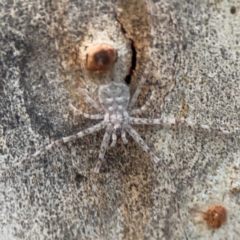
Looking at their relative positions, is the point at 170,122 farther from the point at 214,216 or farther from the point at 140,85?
the point at 214,216

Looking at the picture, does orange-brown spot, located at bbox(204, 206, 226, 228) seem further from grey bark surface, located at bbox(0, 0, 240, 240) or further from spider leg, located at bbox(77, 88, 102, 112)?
spider leg, located at bbox(77, 88, 102, 112)

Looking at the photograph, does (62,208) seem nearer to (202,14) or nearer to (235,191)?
(235,191)

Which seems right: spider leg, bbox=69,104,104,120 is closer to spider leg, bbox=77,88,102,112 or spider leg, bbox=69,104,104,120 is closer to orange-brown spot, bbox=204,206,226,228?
spider leg, bbox=77,88,102,112

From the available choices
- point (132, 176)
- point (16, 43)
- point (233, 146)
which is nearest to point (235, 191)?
point (233, 146)

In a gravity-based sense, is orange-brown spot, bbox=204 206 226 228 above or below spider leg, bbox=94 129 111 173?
below

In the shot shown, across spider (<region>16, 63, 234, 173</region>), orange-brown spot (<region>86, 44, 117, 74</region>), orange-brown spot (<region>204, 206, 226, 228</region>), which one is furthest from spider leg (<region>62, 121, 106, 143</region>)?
orange-brown spot (<region>204, 206, 226, 228</region>)

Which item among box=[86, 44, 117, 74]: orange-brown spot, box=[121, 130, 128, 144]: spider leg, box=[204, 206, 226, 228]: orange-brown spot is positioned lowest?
box=[204, 206, 226, 228]: orange-brown spot

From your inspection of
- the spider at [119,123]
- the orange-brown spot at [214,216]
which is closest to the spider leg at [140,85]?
the spider at [119,123]

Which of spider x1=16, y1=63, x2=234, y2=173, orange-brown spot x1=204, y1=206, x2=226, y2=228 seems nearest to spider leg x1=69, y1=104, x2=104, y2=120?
spider x1=16, y1=63, x2=234, y2=173
